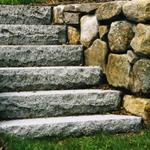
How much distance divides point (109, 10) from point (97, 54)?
65 centimetres

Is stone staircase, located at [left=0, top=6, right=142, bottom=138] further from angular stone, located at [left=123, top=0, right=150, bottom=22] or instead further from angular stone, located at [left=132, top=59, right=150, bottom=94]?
angular stone, located at [left=123, top=0, right=150, bottom=22]

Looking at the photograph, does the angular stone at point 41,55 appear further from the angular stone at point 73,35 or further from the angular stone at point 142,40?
the angular stone at point 142,40

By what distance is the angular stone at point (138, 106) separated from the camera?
17.4 ft

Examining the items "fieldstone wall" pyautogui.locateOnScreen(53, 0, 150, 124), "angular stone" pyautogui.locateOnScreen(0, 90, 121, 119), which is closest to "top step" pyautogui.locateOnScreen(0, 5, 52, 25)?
"fieldstone wall" pyautogui.locateOnScreen(53, 0, 150, 124)

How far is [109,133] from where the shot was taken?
5285mm

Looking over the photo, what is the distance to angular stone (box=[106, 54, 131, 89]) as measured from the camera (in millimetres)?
5535

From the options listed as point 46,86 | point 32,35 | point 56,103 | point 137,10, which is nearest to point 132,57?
point 137,10

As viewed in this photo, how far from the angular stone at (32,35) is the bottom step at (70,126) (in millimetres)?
1576

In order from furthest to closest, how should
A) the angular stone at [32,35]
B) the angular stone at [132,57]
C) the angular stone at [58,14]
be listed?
the angular stone at [58,14], the angular stone at [32,35], the angular stone at [132,57]

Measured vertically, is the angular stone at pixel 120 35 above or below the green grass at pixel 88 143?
above

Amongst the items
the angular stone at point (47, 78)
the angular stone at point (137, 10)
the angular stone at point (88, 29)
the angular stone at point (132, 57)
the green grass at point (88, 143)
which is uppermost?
the angular stone at point (137, 10)

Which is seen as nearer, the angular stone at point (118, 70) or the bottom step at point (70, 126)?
the bottom step at point (70, 126)

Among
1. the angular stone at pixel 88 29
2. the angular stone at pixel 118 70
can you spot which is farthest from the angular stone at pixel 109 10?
the angular stone at pixel 118 70

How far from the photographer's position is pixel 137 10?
17.1ft
